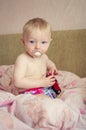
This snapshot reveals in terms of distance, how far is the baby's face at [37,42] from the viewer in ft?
3.95

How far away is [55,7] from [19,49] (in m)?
0.43

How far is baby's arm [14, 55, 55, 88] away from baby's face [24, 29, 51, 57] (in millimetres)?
65

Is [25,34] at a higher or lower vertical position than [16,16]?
higher

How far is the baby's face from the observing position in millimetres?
1203

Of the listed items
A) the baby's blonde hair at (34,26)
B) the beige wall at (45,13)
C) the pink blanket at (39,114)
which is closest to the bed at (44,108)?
the pink blanket at (39,114)

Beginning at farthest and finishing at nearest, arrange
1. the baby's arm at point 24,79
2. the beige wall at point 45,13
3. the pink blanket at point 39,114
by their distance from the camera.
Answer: the beige wall at point 45,13, the baby's arm at point 24,79, the pink blanket at point 39,114

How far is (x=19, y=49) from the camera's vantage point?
6.68ft

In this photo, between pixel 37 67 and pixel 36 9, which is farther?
pixel 36 9

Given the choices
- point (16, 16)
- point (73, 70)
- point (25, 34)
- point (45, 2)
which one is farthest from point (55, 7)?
point (25, 34)

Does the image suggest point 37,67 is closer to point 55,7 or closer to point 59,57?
point 59,57

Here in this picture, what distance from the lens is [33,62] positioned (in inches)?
50.9

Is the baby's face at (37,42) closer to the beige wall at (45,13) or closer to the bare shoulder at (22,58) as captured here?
the bare shoulder at (22,58)

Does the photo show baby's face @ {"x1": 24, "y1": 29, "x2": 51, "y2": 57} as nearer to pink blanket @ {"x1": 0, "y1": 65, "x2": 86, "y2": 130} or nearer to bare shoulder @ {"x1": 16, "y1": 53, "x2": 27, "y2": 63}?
bare shoulder @ {"x1": 16, "y1": 53, "x2": 27, "y2": 63}

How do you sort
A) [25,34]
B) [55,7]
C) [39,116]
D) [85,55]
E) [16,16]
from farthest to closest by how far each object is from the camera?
[16,16], [55,7], [85,55], [25,34], [39,116]
